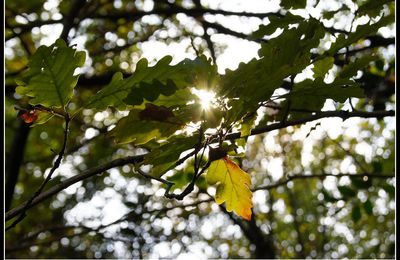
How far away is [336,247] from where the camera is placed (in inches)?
316

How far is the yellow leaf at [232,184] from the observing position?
1.26m

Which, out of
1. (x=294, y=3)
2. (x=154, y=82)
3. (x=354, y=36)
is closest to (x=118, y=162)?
(x=154, y=82)

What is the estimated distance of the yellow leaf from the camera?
126cm

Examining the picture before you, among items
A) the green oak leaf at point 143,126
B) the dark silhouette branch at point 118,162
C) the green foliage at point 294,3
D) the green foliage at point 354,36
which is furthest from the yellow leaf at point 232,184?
the green foliage at point 294,3

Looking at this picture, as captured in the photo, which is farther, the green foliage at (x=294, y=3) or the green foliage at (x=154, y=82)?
the green foliage at (x=294, y=3)

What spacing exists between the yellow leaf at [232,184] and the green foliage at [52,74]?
18.9 inches

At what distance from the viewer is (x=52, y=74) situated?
41.4 inches

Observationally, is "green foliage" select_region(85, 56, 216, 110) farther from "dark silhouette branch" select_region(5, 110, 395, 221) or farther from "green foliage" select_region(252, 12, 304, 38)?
"green foliage" select_region(252, 12, 304, 38)

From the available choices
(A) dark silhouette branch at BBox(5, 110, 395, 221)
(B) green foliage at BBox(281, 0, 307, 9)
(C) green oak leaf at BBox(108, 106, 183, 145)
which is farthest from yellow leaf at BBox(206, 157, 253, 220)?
(B) green foliage at BBox(281, 0, 307, 9)

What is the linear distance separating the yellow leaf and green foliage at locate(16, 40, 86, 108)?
48 cm

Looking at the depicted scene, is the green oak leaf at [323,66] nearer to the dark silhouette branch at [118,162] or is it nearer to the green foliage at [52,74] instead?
the dark silhouette branch at [118,162]

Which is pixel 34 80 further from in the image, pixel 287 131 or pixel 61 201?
pixel 61 201

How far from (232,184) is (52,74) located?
60 centimetres

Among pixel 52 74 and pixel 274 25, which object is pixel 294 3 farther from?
pixel 52 74
